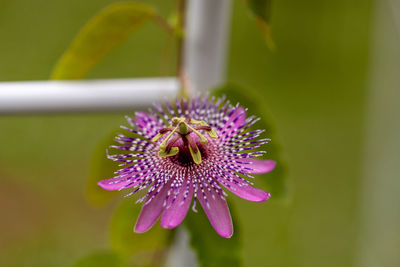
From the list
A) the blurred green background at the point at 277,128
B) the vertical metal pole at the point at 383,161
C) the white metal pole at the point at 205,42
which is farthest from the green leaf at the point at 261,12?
the vertical metal pole at the point at 383,161

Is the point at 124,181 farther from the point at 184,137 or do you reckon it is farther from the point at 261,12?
the point at 261,12

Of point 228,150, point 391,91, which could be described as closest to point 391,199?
point 391,91

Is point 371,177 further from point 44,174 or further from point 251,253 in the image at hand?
point 44,174

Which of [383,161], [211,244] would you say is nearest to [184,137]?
[211,244]

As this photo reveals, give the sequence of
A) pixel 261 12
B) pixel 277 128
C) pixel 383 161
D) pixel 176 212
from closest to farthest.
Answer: pixel 176 212 < pixel 261 12 < pixel 383 161 < pixel 277 128

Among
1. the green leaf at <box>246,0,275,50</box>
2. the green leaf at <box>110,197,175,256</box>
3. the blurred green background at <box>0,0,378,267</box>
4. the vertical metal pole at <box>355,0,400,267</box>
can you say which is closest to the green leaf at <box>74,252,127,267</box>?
the green leaf at <box>110,197,175,256</box>

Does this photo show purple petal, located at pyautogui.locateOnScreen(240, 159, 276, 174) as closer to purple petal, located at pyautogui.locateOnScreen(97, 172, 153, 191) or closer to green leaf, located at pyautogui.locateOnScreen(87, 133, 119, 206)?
purple petal, located at pyautogui.locateOnScreen(97, 172, 153, 191)

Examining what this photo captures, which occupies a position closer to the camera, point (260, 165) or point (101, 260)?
point (260, 165)
